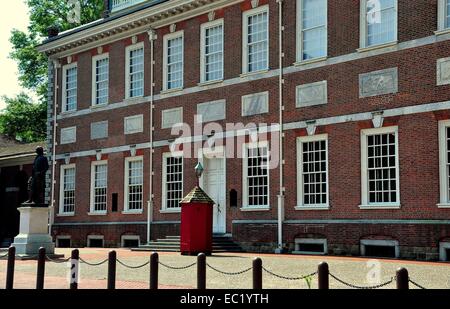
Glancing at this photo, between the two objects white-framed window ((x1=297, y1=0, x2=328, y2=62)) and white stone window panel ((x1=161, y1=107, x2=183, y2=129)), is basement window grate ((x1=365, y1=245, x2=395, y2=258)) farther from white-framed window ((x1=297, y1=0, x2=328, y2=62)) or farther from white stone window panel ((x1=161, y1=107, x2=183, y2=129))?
white stone window panel ((x1=161, y1=107, x2=183, y2=129))

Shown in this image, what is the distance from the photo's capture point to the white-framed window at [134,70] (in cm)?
3138

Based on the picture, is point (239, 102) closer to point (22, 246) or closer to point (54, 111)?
point (22, 246)

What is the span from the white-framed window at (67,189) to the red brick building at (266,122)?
3.2 inches

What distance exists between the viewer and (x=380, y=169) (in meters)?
22.3

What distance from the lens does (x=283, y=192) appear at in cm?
2481

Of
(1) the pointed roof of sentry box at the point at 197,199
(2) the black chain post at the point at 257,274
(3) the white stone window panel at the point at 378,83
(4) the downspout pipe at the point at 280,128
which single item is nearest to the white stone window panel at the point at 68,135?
(1) the pointed roof of sentry box at the point at 197,199

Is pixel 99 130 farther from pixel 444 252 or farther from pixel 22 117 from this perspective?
pixel 444 252

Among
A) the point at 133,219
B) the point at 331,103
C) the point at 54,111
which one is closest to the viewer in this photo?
the point at 331,103

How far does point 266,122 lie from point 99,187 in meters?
10.5

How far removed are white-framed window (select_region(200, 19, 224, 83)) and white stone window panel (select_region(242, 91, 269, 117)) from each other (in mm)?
1916

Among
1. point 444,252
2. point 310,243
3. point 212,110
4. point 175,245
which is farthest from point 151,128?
point 444,252

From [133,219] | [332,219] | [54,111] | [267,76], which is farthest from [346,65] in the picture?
[54,111]

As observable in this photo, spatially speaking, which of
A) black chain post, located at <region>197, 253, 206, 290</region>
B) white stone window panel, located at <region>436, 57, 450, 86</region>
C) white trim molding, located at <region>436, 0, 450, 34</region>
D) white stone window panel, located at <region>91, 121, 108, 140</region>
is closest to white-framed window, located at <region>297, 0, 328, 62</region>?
white trim molding, located at <region>436, 0, 450, 34</region>

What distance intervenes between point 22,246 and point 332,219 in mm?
10522
